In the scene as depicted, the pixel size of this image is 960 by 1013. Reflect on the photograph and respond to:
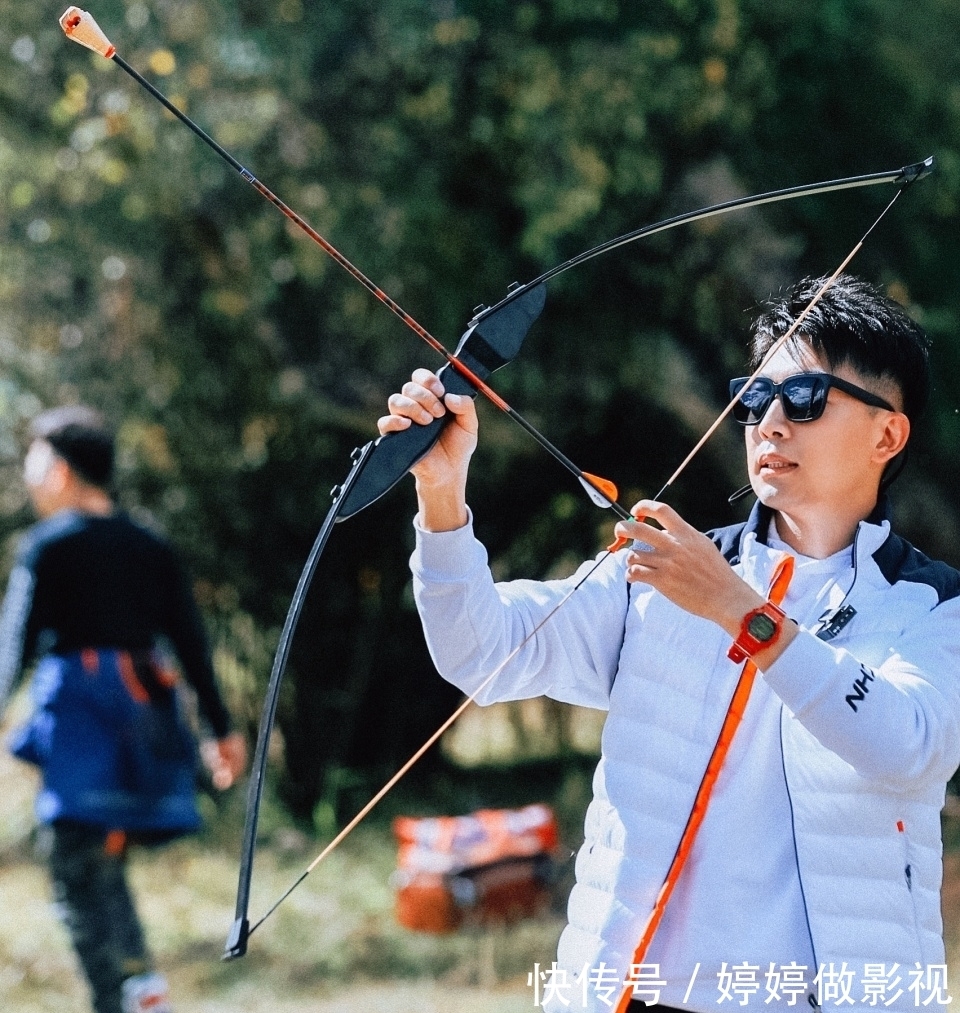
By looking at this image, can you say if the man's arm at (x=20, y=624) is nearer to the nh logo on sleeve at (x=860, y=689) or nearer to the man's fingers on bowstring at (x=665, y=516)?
the man's fingers on bowstring at (x=665, y=516)

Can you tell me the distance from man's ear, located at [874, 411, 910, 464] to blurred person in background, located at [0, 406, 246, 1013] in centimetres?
205

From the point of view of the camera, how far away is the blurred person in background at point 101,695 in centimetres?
337

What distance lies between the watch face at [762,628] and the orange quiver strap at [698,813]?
0.14 m

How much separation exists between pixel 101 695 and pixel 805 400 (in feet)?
7.09

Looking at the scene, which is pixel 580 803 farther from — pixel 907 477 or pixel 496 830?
pixel 907 477

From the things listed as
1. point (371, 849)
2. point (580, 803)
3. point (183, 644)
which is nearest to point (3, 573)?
point (371, 849)

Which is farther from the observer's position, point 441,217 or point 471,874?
point 441,217

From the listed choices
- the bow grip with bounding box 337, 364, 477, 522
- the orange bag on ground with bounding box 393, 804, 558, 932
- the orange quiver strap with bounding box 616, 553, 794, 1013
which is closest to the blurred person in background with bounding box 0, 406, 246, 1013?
the orange bag on ground with bounding box 393, 804, 558, 932

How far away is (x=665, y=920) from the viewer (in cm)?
172

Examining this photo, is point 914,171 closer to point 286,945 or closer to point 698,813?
point 698,813

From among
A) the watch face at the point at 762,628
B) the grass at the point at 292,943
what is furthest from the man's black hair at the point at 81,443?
the watch face at the point at 762,628

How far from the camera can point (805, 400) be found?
5.89ft

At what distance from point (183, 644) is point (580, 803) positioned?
3378 millimetres

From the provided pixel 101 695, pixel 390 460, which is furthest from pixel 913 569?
pixel 101 695
